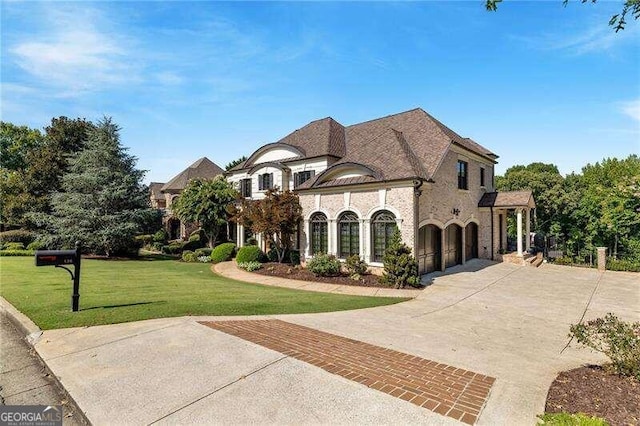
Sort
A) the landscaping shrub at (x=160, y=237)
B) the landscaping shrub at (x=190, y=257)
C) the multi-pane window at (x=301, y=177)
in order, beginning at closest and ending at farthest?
the multi-pane window at (x=301, y=177) < the landscaping shrub at (x=190, y=257) < the landscaping shrub at (x=160, y=237)

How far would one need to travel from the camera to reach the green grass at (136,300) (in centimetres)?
802

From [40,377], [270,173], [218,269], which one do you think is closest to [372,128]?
[270,173]

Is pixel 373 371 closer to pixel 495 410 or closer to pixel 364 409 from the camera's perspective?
pixel 364 409

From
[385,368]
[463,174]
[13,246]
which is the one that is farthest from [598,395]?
[13,246]

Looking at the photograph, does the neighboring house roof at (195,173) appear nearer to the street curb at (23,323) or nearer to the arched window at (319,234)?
the arched window at (319,234)

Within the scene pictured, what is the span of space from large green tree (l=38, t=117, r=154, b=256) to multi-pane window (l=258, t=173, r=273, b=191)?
10.2 m

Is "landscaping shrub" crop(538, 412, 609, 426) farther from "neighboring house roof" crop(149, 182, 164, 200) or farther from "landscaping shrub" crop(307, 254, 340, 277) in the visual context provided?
"neighboring house roof" crop(149, 182, 164, 200)

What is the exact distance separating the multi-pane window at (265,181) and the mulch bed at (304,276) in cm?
680

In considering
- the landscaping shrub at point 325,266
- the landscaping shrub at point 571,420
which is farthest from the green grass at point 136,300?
the landscaping shrub at point 571,420

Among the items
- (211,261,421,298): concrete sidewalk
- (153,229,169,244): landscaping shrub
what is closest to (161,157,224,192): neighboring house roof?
(153,229,169,244): landscaping shrub

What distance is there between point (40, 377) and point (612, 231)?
45.2m

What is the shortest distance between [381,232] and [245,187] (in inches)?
557

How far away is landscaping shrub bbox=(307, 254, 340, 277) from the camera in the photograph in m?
16.6

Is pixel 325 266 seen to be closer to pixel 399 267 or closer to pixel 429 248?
pixel 399 267
